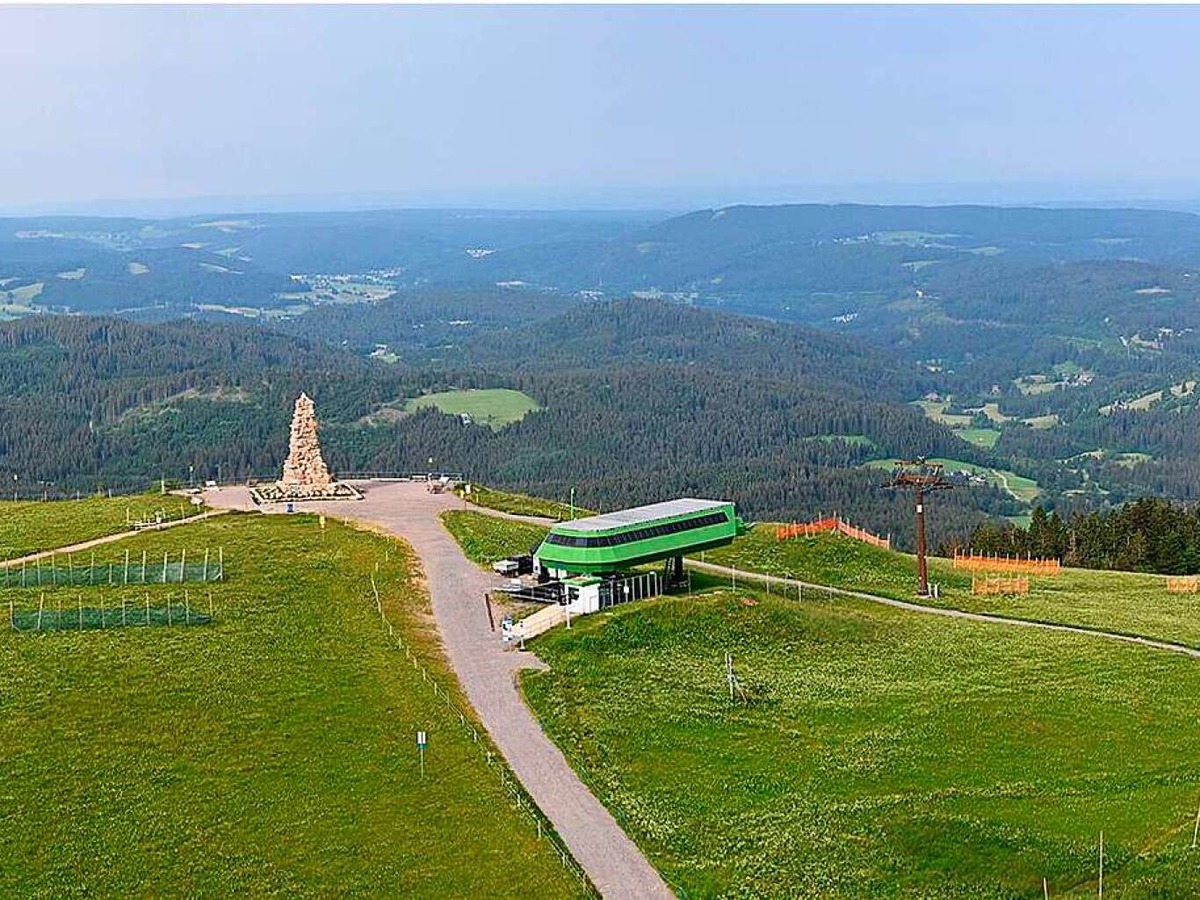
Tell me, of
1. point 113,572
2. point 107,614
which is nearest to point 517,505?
point 113,572

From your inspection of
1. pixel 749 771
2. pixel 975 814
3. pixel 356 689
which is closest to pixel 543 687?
pixel 356 689

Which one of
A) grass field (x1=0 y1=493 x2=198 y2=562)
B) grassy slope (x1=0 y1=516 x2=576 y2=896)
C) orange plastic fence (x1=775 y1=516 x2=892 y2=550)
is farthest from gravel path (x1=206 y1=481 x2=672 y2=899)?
orange plastic fence (x1=775 y1=516 x2=892 y2=550)

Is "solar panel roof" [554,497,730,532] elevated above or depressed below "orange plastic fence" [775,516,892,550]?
above

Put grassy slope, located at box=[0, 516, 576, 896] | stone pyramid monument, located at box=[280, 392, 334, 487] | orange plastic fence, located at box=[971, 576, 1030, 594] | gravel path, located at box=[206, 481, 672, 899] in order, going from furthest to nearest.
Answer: stone pyramid monument, located at box=[280, 392, 334, 487]
orange plastic fence, located at box=[971, 576, 1030, 594]
gravel path, located at box=[206, 481, 672, 899]
grassy slope, located at box=[0, 516, 576, 896]

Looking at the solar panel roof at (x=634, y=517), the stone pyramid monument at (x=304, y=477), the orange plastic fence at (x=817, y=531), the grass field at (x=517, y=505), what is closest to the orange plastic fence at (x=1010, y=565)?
the orange plastic fence at (x=817, y=531)

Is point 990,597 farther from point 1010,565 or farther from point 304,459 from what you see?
point 304,459

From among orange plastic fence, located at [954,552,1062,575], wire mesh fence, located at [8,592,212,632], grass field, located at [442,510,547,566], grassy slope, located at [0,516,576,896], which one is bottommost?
orange plastic fence, located at [954,552,1062,575]

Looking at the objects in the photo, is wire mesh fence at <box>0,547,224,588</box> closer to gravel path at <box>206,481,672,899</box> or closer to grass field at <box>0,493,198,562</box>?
grass field at <box>0,493,198,562</box>

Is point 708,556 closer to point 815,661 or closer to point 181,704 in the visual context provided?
point 815,661
